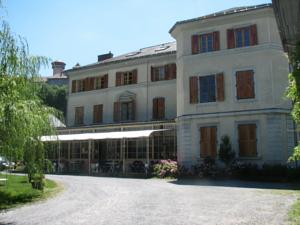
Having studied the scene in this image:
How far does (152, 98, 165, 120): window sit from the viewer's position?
2683cm

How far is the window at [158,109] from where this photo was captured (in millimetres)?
26828

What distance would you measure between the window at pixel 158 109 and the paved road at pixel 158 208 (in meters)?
13.6

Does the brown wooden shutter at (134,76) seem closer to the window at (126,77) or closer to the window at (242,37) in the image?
the window at (126,77)

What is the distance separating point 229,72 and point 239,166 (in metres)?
5.48

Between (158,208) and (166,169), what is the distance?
10.9 metres

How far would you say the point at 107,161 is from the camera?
2655 cm

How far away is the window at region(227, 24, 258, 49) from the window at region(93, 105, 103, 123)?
42.1 ft

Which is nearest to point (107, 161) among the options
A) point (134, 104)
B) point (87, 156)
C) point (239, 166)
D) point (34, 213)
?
point (87, 156)

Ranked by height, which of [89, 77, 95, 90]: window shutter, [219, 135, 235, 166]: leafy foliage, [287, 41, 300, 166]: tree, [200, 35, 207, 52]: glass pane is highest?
[200, 35, 207, 52]: glass pane

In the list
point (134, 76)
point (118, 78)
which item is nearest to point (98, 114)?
point (118, 78)

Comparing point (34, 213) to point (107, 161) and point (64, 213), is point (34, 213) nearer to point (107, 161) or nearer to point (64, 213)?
point (64, 213)

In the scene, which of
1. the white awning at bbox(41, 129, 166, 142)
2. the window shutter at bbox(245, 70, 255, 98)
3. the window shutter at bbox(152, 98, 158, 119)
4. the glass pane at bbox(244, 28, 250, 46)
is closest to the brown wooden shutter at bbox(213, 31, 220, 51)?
the glass pane at bbox(244, 28, 250, 46)

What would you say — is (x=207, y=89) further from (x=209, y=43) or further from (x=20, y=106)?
(x=20, y=106)

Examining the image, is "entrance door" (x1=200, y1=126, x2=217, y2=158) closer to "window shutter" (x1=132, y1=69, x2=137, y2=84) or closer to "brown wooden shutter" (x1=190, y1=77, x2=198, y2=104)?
"brown wooden shutter" (x1=190, y1=77, x2=198, y2=104)
